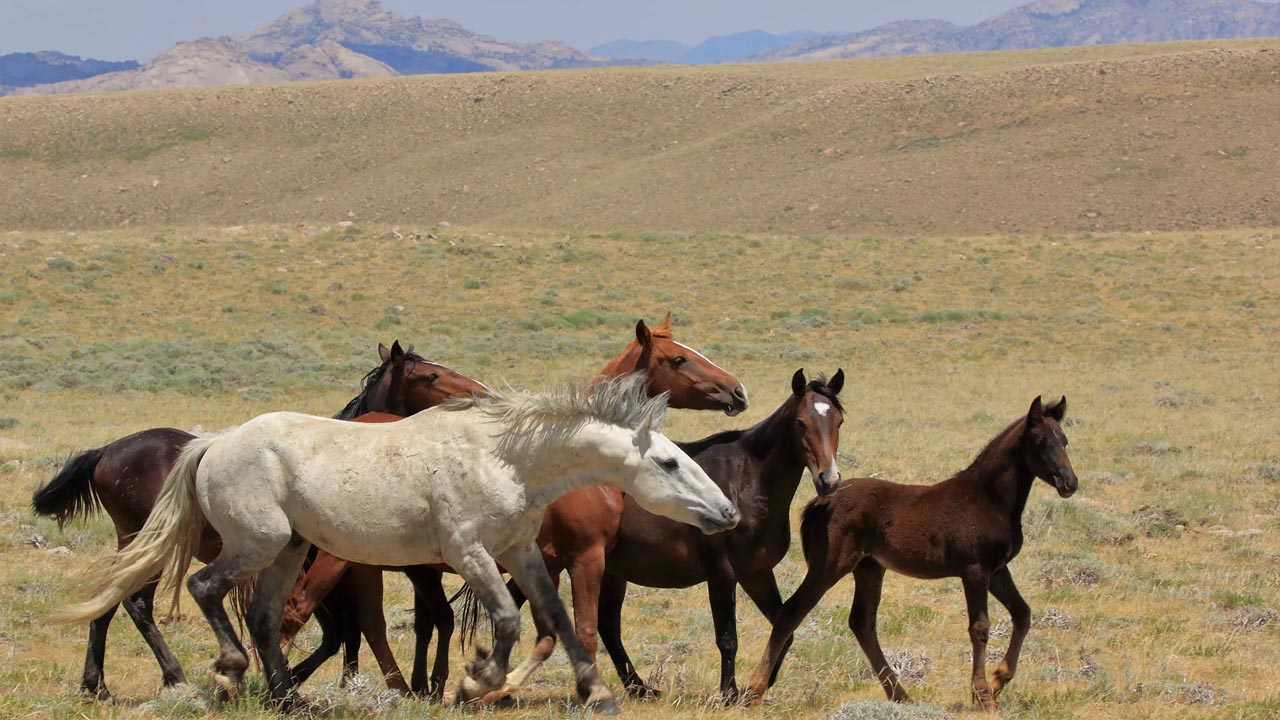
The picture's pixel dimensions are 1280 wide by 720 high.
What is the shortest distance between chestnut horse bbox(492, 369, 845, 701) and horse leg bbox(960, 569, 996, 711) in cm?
106

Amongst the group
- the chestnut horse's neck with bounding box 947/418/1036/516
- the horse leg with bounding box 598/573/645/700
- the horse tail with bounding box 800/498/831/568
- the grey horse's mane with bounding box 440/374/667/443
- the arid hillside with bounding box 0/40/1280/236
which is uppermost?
the arid hillside with bounding box 0/40/1280/236

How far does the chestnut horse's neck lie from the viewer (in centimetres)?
689

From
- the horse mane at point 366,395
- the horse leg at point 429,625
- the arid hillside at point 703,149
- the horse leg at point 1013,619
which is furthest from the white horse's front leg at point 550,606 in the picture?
the arid hillside at point 703,149

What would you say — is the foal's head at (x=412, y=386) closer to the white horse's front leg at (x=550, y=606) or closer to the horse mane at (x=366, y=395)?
the horse mane at (x=366, y=395)

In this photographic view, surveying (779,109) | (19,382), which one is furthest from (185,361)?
(779,109)

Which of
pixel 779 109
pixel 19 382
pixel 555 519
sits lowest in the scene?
pixel 19 382

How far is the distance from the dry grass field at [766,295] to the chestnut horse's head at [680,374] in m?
1.67

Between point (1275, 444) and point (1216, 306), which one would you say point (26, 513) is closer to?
point (1275, 444)

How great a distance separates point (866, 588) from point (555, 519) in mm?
1954

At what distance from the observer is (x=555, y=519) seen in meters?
6.51

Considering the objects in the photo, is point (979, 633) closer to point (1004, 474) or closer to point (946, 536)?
point (946, 536)

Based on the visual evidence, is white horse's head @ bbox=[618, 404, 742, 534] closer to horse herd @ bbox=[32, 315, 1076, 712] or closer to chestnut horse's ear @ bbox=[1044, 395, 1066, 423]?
horse herd @ bbox=[32, 315, 1076, 712]

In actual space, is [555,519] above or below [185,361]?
above

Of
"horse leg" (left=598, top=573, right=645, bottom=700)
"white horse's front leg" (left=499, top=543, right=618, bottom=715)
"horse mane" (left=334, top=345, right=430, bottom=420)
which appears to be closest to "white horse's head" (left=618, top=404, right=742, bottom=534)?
"white horse's front leg" (left=499, top=543, right=618, bottom=715)
